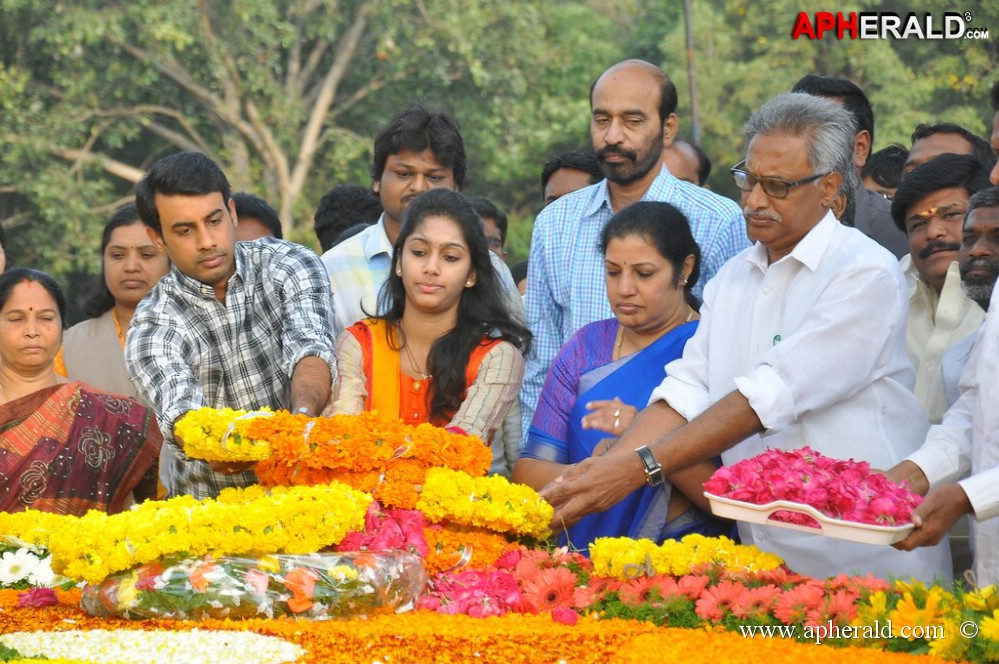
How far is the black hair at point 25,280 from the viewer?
5754 mm

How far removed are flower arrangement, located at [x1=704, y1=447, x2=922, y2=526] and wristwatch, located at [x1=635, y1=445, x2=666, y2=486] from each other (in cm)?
49

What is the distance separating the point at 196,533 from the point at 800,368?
1933mm

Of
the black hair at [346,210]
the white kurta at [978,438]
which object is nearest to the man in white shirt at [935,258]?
the white kurta at [978,438]

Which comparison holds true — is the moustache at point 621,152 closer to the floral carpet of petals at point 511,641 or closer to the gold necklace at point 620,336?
the gold necklace at point 620,336

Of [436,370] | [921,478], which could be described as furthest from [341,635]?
[921,478]

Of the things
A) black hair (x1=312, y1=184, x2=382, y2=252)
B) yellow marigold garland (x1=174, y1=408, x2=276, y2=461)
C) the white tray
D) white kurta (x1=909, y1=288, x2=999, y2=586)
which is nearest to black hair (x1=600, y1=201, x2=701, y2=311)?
white kurta (x1=909, y1=288, x2=999, y2=586)

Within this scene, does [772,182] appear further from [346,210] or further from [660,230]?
[346,210]

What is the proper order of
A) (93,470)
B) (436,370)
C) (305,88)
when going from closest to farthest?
(436,370), (93,470), (305,88)

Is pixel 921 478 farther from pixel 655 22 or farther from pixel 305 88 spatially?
pixel 655 22

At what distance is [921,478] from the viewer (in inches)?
156

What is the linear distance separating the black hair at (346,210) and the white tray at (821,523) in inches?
179

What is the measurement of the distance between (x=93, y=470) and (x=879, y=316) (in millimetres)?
3283

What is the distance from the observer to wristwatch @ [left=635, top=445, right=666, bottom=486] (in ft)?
14.3

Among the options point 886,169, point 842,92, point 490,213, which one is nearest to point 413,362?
point 842,92
